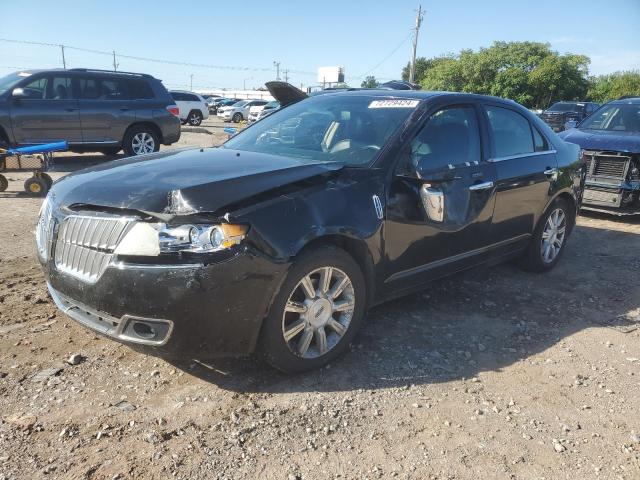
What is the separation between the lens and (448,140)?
12.9 feet

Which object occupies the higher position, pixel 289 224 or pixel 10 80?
pixel 10 80

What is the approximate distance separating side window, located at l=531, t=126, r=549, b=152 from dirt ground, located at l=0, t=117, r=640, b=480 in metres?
1.63

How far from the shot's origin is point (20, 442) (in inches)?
96.6

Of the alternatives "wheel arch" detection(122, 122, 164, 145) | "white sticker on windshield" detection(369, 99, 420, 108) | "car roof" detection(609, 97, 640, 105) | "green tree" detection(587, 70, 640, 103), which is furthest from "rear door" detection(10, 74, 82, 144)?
"green tree" detection(587, 70, 640, 103)

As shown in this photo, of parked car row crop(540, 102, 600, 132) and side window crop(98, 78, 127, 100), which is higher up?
side window crop(98, 78, 127, 100)

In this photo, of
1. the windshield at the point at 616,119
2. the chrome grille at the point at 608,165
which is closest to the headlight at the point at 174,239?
the chrome grille at the point at 608,165

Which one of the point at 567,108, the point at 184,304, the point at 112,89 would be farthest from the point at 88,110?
the point at 567,108

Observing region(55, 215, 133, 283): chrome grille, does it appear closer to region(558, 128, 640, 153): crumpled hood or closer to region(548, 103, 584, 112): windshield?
region(558, 128, 640, 153): crumpled hood

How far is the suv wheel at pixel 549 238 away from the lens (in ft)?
16.6

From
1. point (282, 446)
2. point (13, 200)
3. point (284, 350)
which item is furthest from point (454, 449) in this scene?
point (13, 200)

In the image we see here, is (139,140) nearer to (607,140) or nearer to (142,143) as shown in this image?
(142,143)

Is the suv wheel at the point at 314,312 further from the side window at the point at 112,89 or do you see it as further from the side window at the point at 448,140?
the side window at the point at 112,89

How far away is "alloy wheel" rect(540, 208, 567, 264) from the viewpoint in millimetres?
5180

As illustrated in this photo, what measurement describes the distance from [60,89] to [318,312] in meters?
9.39
